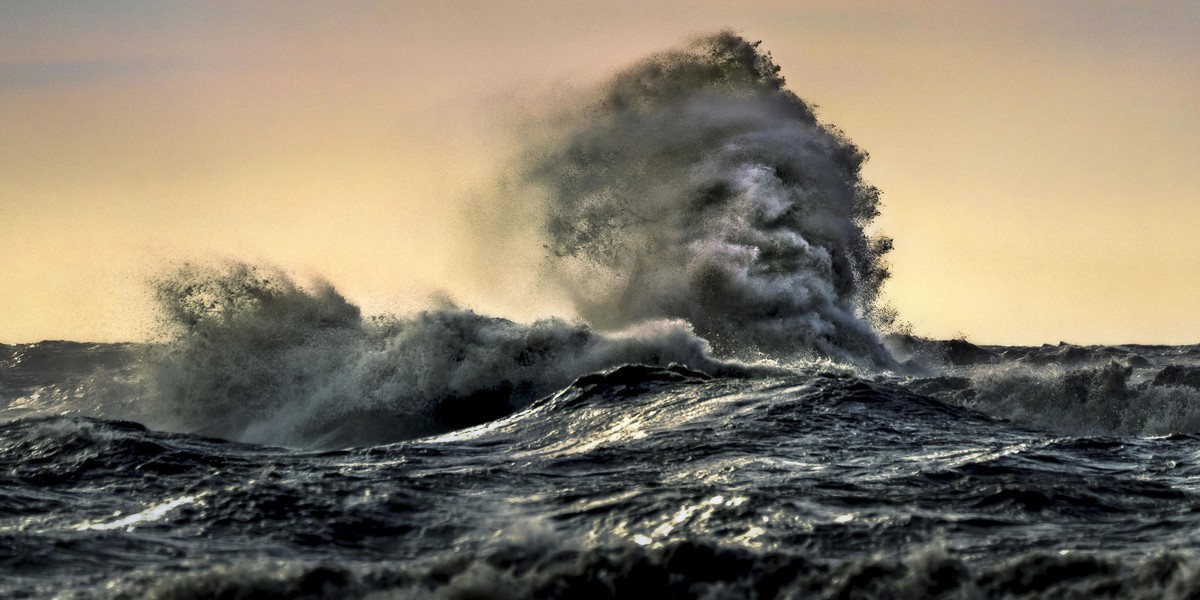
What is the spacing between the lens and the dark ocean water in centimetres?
738

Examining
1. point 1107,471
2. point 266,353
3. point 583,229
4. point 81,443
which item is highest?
point 583,229

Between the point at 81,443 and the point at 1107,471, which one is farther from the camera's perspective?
the point at 81,443

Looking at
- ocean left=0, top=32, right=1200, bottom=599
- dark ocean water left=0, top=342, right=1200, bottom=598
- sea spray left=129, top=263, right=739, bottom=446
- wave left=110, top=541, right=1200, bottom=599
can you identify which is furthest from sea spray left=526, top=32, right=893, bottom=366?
wave left=110, top=541, right=1200, bottom=599

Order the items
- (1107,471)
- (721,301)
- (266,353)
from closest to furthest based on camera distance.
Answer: (1107,471), (266,353), (721,301)

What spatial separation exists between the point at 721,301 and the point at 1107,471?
17.3 meters

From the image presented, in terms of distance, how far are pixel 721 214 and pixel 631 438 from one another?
59.3 ft

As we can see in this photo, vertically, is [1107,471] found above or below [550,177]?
below

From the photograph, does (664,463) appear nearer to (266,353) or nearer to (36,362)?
(266,353)

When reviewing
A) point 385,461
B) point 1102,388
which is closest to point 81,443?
point 385,461

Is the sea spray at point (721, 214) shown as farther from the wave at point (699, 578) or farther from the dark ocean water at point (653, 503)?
the wave at point (699, 578)

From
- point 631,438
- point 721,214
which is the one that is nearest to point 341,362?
point 631,438

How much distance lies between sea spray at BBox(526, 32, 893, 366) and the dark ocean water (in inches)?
429

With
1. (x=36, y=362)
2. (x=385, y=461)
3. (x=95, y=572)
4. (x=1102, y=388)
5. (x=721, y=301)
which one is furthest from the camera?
(x=36, y=362)

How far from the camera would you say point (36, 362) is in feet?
135
